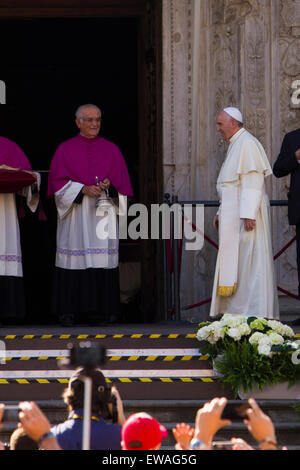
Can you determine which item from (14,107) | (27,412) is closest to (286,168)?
(27,412)

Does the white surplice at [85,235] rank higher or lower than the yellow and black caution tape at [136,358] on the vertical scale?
higher

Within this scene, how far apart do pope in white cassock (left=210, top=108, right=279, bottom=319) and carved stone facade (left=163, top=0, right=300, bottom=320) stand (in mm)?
1346

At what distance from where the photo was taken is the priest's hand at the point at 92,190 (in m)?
10.3

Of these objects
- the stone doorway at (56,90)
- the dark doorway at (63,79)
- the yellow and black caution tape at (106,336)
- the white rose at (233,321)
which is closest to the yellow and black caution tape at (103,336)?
the yellow and black caution tape at (106,336)

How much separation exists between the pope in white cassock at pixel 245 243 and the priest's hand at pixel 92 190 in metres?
1.22

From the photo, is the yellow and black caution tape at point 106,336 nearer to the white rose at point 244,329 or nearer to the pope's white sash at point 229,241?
the white rose at point 244,329

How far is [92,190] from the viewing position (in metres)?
10.3

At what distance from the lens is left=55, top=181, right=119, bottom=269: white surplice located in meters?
10.5

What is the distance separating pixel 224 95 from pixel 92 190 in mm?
1861

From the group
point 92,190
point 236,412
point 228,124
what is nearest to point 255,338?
point 228,124

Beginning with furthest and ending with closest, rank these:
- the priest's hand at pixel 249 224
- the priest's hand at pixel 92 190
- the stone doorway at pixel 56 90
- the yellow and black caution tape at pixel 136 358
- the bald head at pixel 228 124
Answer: the stone doorway at pixel 56 90 < the priest's hand at pixel 92 190 < the bald head at pixel 228 124 < the priest's hand at pixel 249 224 < the yellow and black caution tape at pixel 136 358

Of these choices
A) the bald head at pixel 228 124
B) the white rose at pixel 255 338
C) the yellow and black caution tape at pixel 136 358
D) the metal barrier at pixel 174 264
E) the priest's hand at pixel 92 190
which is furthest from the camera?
the metal barrier at pixel 174 264

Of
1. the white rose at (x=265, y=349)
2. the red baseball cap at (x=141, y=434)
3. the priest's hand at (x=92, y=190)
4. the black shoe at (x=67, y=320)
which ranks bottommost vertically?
the black shoe at (x=67, y=320)
